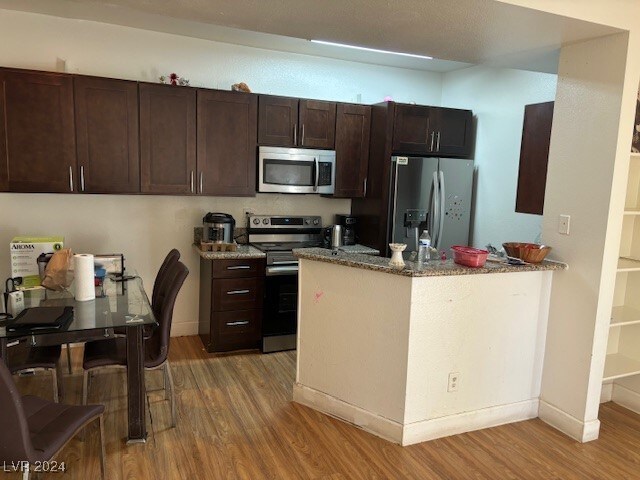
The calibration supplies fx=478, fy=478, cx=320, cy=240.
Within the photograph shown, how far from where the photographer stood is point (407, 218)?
438 centimetres

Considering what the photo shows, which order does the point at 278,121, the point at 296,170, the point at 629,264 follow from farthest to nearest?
the point at 296,170
the point at 278,121
the point at 629,264

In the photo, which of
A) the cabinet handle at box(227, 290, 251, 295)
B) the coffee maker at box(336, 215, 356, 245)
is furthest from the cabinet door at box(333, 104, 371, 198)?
the cabinet handle at box(227, 290, 251, 295)

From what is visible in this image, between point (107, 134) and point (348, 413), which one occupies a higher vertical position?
point (107, 134)

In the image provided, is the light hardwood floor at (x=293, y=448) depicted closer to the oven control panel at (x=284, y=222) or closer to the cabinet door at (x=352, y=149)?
the oven control panel at (x=284, y=222)

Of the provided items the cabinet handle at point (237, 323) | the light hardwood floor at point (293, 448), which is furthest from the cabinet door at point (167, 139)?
the light hardwood floor at point (293, 448)

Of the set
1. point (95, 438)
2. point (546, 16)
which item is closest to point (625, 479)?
point (546, 16)

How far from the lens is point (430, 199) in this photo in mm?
4434

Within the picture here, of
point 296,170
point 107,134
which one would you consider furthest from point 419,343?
point 107,134

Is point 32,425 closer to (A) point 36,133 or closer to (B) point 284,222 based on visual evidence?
(A) point 36,133

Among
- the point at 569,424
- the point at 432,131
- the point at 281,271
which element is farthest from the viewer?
the point at 432,131

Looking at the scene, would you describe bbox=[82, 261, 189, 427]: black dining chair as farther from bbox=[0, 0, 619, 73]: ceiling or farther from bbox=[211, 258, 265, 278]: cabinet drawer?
bbox=[0, 0, 619, 73]: ceiling

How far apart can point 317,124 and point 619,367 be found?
298cm

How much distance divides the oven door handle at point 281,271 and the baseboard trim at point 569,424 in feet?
6.90

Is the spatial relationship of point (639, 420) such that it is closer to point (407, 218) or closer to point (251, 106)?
point (407, 218)
